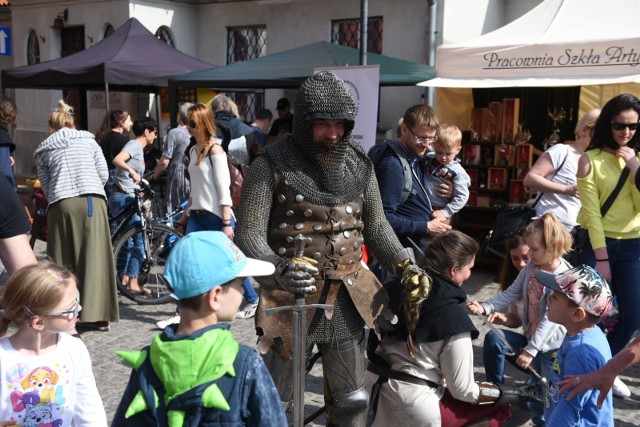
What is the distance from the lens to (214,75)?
9312 mm

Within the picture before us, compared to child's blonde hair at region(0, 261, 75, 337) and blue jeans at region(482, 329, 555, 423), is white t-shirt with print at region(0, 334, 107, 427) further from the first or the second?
blue jeans at region(482, 329, 555, 423)

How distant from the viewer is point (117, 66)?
10.1 m

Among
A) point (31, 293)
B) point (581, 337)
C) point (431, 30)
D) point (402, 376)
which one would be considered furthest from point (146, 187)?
point (431, 30)

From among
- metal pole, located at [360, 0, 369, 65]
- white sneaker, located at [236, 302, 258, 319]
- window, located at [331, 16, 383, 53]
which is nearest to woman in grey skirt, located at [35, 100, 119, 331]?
white sneaker, located at [236, 302, 258, 319]

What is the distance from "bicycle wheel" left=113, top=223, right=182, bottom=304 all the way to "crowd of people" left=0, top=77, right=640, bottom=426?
293 centimetres

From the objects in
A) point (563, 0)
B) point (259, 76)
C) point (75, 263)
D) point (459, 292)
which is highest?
point (563, 0)

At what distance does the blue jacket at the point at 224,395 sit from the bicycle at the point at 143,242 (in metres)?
4.96

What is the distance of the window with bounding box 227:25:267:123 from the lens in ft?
47.7

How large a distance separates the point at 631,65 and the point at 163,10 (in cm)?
1104

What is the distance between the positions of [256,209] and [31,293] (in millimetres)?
942

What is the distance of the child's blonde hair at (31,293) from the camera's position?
2668 mm

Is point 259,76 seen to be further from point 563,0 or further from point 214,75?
point 563,0

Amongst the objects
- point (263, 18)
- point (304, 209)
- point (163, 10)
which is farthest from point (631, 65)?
point (163, 10)

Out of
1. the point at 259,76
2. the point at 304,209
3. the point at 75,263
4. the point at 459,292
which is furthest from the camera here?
the point at 259,76
